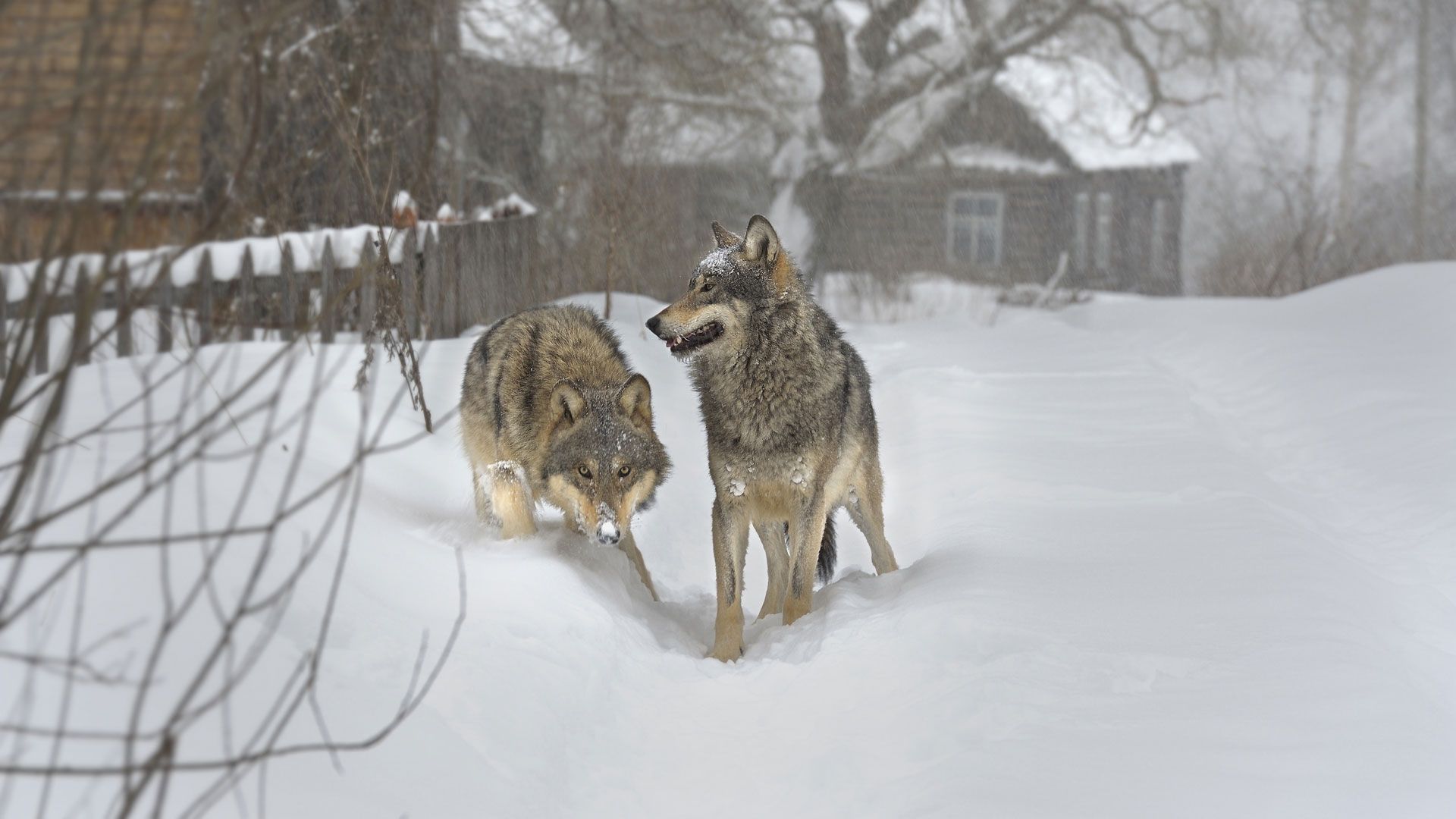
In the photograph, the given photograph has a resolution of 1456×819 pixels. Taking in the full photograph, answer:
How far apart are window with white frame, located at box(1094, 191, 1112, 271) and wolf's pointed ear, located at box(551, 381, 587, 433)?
1421 inches

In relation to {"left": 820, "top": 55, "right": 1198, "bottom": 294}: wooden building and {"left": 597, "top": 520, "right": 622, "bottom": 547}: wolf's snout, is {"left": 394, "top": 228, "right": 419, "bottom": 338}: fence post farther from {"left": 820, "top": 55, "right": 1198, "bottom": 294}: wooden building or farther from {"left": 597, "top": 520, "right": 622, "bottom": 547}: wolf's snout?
{"left": 820, "top": 55, "right": 1198, "bottom": 294}: wooden building

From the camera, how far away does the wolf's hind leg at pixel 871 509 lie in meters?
6.49

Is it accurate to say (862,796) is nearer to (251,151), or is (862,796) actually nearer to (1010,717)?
(1010,717)

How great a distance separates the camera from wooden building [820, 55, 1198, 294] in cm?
3438

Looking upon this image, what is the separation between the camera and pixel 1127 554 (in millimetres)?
6105

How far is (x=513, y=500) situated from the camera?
6418 mm

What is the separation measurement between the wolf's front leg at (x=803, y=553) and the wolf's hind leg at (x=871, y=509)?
1.91 feet

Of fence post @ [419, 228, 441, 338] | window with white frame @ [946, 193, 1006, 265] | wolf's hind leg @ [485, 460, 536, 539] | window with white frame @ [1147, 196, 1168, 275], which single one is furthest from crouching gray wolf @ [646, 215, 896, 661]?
window with white frame @ [1147, 196, 1168, 275]

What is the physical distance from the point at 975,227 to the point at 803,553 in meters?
34.3

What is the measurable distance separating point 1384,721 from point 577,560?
3648 millimetres

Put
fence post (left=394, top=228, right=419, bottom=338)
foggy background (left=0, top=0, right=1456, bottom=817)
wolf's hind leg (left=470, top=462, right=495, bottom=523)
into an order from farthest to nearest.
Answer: fence post (left=394, top=228, right=419, bottom=338) → wolf's hind leg (left=470, top=462, right=495, bottom=523) → foggy background (left=0, top=0, right=1456, bottom=817)

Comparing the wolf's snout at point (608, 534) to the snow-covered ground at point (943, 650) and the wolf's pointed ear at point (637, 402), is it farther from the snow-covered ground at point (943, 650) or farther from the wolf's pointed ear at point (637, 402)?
the wolf's pointed ear at point (637, 402)

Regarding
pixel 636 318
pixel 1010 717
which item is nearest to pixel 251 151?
pixel 1010 717

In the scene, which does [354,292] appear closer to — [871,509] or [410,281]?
[410,281]
